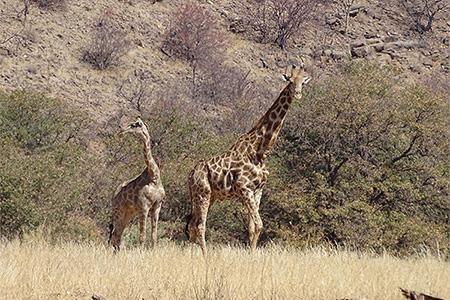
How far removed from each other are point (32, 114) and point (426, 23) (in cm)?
3790

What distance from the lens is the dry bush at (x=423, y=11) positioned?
58.6 meters

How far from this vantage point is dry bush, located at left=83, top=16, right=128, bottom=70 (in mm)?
43719

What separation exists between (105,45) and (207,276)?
127 ft

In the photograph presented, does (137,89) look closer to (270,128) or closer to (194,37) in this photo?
(194,37)

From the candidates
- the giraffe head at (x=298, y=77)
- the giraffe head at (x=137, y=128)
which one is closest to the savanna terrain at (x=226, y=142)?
the giraffe head at (x=137, y=128)

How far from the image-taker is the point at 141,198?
1210 centimetres

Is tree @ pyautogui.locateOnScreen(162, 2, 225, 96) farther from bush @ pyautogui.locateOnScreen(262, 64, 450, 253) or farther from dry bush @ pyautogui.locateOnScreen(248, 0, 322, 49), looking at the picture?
bush @ pyautogui.locateOnScreen(262, 64, 450, 253)

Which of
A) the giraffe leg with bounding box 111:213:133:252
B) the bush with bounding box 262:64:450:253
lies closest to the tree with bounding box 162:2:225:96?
the bush with bounding box 262:64:450:253

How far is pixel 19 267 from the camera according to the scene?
740cm

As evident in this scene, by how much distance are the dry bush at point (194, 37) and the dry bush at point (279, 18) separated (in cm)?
358

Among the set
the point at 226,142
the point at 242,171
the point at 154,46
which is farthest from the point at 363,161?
the point at 154,46

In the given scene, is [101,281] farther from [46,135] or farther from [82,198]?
[46,135]

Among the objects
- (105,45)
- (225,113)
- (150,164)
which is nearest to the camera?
(150,164)

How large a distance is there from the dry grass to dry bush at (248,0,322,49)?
46353 millimetres
